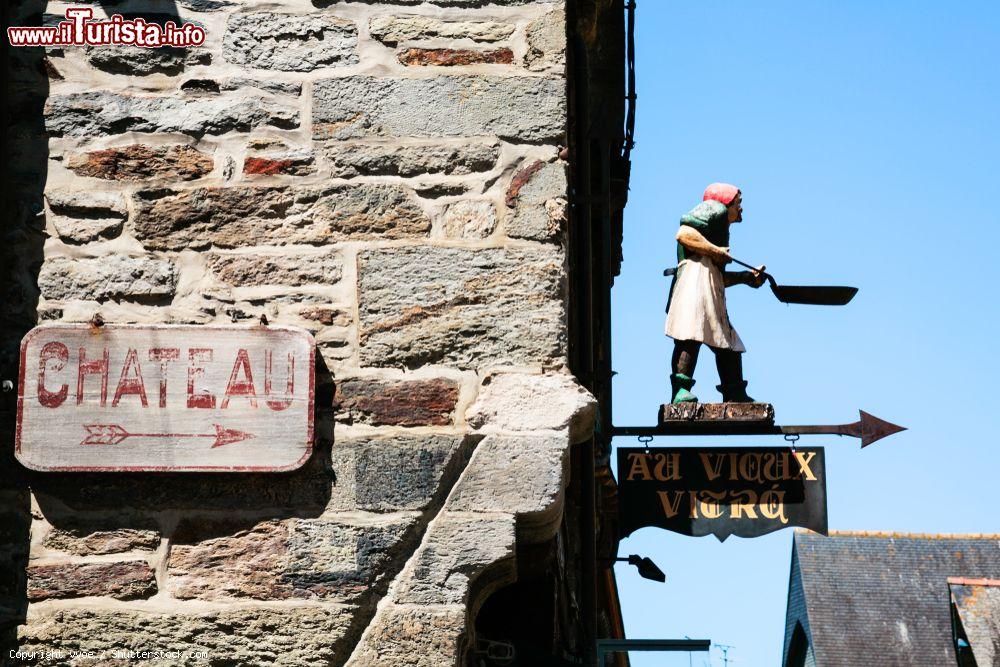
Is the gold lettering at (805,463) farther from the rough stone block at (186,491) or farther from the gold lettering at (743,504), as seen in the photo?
the rough stone block at (186,491)

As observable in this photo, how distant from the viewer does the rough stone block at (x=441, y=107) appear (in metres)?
3.69

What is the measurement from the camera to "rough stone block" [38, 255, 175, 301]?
3.59m

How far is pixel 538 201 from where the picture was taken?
3635 millimetres

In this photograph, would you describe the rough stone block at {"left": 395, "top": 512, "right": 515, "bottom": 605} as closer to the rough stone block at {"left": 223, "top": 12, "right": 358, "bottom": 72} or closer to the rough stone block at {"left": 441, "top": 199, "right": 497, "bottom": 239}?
the rough stone block at {"left": 441, "top": 199, "right": 497, "bottom": 239}

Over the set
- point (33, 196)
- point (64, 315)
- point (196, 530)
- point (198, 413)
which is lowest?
point (196, 530)

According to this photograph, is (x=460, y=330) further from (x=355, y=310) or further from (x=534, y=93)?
(x=534, y=93)

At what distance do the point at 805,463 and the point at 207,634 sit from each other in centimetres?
258

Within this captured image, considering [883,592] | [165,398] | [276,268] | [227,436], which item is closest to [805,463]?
[276,268]

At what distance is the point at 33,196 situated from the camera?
145 inches

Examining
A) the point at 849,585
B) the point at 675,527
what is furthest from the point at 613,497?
the point at 849,585

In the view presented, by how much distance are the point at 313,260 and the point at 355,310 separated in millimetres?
177

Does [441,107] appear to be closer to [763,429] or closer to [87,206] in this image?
[87,206]

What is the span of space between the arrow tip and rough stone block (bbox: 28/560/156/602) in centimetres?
290

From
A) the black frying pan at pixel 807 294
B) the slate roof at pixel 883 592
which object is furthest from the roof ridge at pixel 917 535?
the black frying pan at pixel 807 294
